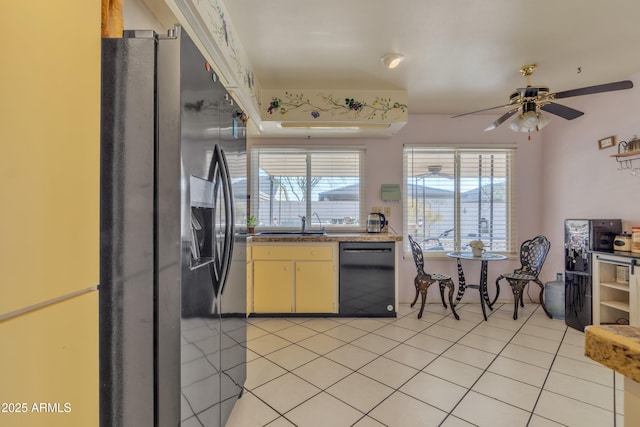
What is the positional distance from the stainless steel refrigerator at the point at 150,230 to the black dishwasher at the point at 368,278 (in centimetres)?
235

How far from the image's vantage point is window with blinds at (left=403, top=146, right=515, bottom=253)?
407 centimetres

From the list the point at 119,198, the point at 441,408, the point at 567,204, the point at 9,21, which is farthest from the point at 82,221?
the point at 567,204

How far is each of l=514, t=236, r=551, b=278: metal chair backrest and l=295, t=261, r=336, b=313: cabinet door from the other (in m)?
2.43

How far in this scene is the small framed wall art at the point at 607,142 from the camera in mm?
3064

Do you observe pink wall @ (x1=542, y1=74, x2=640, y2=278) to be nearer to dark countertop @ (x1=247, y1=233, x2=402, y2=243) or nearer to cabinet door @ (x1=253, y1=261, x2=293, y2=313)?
dark countertop @ (x1=247, y1=233, x2=402, y2=243)

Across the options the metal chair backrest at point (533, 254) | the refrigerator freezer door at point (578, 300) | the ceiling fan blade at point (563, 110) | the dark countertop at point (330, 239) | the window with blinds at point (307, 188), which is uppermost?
the ceiling fan blade at point (563, 110)

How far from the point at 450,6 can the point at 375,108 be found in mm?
1433

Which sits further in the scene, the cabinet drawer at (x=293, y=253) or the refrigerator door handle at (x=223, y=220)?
the cabinet drawer at (x=293, y=253)

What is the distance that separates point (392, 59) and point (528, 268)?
3.10 metres

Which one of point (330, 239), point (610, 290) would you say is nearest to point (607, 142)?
point (610, 290)

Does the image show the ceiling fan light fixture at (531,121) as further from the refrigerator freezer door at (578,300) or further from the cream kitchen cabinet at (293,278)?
the cream kitchen cabinet at (293,278)

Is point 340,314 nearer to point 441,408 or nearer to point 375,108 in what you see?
point 441,408

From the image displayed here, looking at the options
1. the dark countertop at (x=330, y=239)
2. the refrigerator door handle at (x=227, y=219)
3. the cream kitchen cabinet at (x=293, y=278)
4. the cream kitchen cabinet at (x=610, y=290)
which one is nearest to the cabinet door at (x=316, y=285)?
the cream kitchen cabinet at (x=293, y=278)

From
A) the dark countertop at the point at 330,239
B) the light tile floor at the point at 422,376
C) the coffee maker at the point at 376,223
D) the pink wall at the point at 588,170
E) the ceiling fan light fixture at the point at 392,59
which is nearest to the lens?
the light tile floor at the point at 422,376
